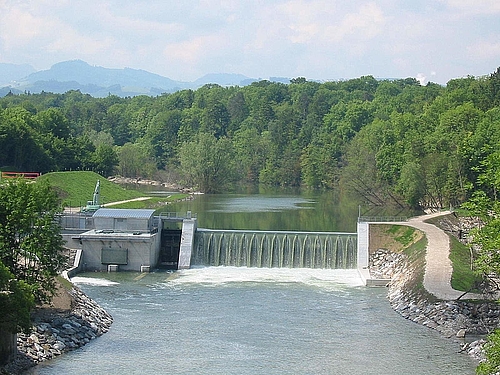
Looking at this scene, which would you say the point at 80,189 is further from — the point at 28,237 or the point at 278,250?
the point at 28,237

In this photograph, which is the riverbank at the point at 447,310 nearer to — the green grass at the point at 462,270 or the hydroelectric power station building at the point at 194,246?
the green grass at the point at 462,270

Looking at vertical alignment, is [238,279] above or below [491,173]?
below

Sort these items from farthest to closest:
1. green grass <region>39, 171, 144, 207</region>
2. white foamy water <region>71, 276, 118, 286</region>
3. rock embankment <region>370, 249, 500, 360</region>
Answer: green grass <region>39, 171, 144, 207</region>, white foamy water <region>71, 276, 118, 286</region>, rock embankment <region>370, 249, 500, 360</region>

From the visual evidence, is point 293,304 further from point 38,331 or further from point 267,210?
point 267,210

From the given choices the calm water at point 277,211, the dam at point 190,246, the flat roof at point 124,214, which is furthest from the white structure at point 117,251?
the calm water at point 277,211

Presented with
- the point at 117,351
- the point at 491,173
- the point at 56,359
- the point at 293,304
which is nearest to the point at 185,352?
the point at 117,351

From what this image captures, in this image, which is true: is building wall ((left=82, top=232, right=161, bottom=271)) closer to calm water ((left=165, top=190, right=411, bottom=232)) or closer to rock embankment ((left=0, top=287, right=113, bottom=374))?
rock embankment ((left=0, top=287, right=113, bottom=374))

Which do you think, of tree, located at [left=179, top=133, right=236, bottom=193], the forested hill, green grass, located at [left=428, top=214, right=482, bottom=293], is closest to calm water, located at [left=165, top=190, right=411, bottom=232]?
the forested hill
